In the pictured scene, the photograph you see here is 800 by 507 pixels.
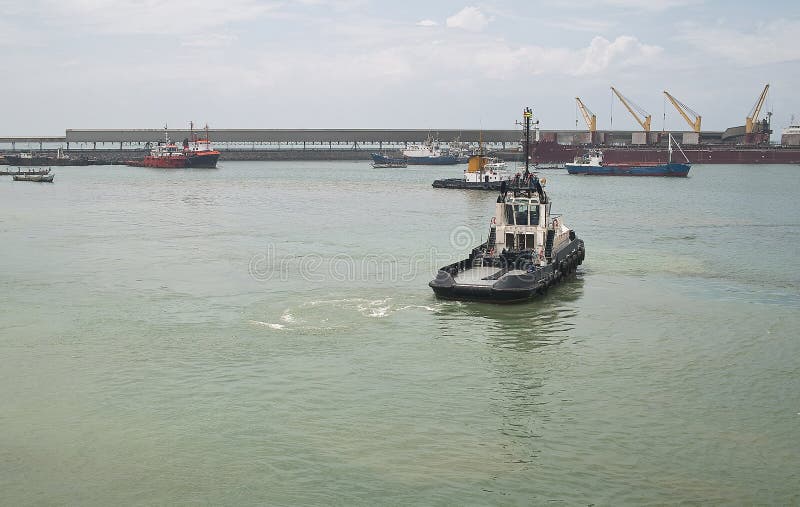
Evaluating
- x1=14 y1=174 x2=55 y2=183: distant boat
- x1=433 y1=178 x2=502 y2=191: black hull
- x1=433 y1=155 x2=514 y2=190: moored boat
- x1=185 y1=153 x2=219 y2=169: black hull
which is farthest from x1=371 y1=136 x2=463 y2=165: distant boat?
x1=14 y1=174 x2=55 y2=183: distant boat

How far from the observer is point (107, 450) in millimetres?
17719

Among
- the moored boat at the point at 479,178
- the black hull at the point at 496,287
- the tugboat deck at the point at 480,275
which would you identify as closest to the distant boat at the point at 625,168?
the moored boat at the point at 479,178

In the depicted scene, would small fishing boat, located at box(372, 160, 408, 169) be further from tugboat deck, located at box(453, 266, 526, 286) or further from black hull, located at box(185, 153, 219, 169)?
tugboat deck, located at box(453, 266, 526, 286)

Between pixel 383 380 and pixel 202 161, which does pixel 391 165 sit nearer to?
pixel 202 161

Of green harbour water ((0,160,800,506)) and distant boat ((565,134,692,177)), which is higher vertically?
distant boat ((565,134,692,177))

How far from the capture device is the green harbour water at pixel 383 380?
1634 cm

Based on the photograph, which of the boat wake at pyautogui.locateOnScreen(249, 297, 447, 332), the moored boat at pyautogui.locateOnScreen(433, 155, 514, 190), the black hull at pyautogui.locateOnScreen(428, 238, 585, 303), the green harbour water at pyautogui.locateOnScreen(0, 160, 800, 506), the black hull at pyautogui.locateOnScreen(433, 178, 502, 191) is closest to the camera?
the green harbour water at pyautogui.locateOnScreen(0, 160, 800, 506)

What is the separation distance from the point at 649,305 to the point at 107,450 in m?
22.2

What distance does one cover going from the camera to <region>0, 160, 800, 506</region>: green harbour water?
643 inches

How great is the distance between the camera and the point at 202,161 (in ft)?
529

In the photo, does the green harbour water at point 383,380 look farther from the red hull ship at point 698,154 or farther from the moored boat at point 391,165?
the red hull ship at point 698,154

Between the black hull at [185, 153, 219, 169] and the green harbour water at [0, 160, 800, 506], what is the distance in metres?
115

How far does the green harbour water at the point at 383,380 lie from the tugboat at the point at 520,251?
40.4 inches

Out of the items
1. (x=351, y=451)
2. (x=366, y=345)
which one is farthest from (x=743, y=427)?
(x=366, y=345)
